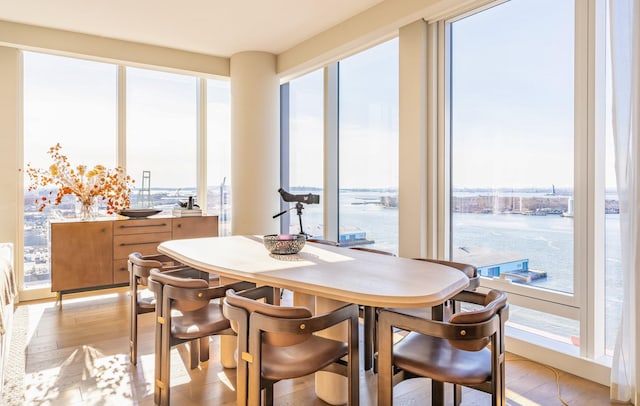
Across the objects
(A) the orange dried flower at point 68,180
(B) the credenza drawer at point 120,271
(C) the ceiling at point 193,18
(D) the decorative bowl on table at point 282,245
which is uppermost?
(C) the ceiling at point 193,18

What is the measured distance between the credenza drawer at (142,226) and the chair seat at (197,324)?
223 cm

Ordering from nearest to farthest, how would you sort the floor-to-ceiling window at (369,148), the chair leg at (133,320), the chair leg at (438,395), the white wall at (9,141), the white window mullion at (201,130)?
the chair leg at (438,395) → the chair leg at (133,320) → the floor-to-ceiling window at (369,148) → the white wall at (9,141) → the white window mullion at (201,130)

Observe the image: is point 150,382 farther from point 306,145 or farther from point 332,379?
point 306,145

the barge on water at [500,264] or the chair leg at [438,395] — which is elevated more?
the barge on water at [500,264]

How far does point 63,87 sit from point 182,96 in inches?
49.9

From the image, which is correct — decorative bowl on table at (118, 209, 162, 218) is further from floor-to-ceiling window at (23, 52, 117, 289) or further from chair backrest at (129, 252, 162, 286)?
chair backrest at (129, 252, 162, 286)

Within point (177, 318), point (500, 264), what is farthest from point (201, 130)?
point (500, 264)

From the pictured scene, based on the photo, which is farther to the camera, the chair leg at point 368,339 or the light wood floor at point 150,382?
the chair leg at point 368,339

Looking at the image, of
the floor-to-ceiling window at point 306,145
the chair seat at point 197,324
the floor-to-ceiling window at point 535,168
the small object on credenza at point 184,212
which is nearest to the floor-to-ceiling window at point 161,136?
the small object on credenza at point 184,212

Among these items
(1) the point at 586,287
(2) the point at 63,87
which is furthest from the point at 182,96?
(1) the point at 586,287

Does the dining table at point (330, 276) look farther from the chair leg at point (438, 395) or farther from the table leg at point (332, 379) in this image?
A: the chair leg at point (438, 395)

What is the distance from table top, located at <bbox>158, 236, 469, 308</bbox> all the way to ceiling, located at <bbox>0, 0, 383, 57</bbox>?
2.23m

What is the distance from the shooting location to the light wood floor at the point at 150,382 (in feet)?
7.21

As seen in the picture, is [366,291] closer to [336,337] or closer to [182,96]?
[336,337]
